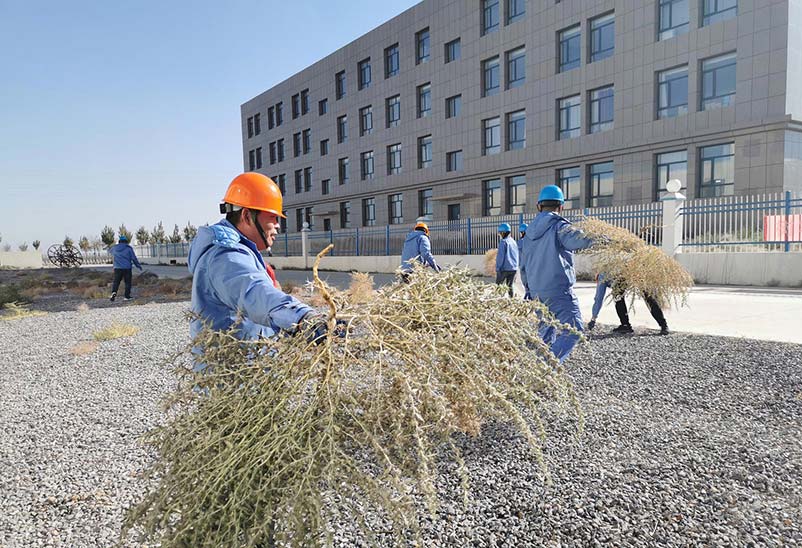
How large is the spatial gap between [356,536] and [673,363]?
4.62 meters

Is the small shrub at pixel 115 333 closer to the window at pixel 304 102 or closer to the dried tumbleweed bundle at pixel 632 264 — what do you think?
the dried tumbleweed bundle at pixel 632 264

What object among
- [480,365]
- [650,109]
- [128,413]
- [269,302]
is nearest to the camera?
[269,302]

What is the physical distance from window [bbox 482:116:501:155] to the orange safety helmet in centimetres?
2698

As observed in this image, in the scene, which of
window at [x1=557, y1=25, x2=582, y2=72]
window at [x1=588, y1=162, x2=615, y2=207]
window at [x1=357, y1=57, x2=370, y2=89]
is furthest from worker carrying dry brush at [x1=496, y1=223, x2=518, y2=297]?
window at [x1=357, y1=57, x2=370, y2=89]

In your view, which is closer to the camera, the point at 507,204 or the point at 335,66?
the point at 507,204

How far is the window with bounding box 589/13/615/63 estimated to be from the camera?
22.8 meters

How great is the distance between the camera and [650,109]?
21.7m

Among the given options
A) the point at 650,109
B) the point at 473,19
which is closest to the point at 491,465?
the point at 650,109

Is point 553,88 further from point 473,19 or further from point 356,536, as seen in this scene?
point 356,536

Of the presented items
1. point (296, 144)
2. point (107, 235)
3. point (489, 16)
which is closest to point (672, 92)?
point (489, 16)

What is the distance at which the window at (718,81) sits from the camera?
64.8ft

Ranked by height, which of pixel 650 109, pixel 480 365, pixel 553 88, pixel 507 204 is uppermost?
pixel 553 88

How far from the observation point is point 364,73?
36.4 metres

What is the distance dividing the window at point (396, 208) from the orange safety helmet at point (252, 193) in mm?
31575
